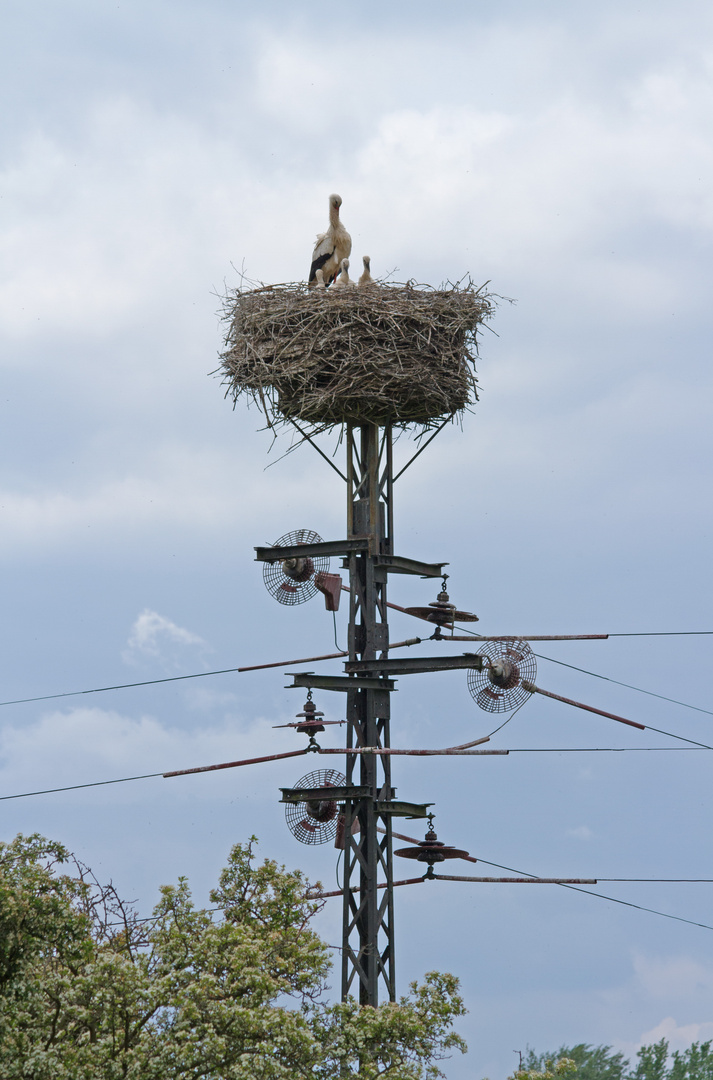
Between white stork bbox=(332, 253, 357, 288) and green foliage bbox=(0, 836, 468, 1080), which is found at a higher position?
white stork bbox=(332, 253, 357, 288)

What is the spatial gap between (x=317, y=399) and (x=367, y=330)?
1.00 m

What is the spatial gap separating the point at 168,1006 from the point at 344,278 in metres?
9.45

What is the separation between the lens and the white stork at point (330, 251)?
20750 millimetres

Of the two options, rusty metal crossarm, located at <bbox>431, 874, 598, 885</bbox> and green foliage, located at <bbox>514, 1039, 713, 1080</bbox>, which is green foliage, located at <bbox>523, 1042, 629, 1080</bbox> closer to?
green foliage, located at <bbox>514, 1039, 713, 1080</bbox>

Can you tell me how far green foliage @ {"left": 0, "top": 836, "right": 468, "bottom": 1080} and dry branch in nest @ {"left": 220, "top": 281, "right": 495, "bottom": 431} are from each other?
237 inches

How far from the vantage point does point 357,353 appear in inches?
723

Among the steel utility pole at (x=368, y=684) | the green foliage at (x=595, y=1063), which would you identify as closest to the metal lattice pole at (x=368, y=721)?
the steel utility pole at (x=368, y=684)

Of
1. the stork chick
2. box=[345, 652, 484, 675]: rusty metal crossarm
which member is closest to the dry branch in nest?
the stork chick

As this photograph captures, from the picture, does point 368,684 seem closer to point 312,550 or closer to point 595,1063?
point 312,550

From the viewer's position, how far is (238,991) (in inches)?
571

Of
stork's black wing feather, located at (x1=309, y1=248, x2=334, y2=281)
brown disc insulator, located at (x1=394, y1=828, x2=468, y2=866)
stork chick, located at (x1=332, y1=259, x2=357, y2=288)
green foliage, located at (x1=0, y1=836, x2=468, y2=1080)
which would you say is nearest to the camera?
green foliage, located at (x1=0, y1=836, x2=468, y2=1080)

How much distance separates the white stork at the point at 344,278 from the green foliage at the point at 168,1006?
7.77 metres

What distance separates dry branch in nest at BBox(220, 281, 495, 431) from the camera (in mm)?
18359

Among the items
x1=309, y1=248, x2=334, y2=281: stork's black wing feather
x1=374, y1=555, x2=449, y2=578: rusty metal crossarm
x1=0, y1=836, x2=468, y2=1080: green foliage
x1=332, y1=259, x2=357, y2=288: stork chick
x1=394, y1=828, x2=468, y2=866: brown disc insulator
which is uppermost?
x1=309, y1=248, x2=334, y2=281: stork's black wing feather
